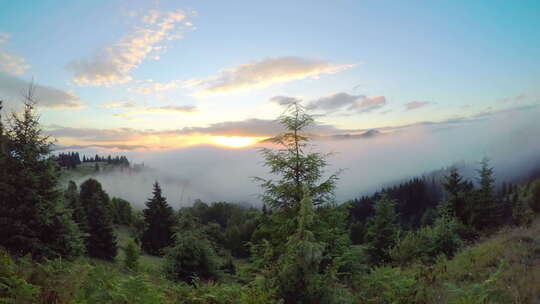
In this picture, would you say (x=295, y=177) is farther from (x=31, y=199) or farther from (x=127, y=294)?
(x=31, y=199)

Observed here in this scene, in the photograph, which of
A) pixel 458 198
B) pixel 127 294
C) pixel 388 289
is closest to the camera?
pixel 127 294

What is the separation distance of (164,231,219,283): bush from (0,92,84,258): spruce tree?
533 cm

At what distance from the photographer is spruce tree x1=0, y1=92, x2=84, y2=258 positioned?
13.6 meters

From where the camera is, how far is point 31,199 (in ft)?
45.9

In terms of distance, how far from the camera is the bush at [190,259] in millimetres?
15844

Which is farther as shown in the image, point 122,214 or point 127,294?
point 122,214

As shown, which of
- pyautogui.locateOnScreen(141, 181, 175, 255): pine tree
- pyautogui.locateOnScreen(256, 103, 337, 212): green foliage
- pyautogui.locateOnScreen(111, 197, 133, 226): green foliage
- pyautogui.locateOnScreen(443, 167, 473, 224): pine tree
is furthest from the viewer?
pyautogui.locateOnScreen(111, 197, 133, 226): green foliage

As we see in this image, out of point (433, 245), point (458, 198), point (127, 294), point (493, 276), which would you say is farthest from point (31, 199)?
point (458, 198)

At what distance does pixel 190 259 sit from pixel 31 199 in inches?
352

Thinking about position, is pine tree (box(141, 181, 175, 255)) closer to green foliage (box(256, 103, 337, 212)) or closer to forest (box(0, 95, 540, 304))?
forest (box(0, 95, 540, 304))

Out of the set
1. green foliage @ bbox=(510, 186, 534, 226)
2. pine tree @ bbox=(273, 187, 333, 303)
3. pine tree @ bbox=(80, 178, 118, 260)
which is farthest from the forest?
pine tree @ bbox=(80, 178, 118, 260)

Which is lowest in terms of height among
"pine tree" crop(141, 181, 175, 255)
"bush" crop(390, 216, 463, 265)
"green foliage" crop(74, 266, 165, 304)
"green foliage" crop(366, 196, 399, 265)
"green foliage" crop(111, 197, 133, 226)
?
"green foliage" crop(111, 197, 133, 226)

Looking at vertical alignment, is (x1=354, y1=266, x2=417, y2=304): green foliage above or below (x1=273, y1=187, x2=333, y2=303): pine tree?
below

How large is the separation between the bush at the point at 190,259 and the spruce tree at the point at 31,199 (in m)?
5.33
